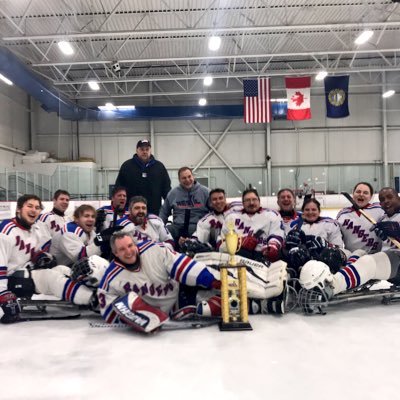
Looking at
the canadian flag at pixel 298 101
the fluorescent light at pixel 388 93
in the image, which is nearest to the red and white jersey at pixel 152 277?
the canadian flag at pixel 298 101

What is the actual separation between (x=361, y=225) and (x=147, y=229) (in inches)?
68.3

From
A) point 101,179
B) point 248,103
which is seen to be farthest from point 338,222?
point 101,179

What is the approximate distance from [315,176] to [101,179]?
7097 millimetres

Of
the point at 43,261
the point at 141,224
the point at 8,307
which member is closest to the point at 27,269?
the point at 43,261

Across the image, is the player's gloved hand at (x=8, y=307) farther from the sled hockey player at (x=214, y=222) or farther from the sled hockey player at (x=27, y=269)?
the sled hockey player at (x=214, y=222)

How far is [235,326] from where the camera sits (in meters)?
2.22

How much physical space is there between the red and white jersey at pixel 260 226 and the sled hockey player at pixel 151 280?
53cm

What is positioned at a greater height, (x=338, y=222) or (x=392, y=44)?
(x=392, y=44)

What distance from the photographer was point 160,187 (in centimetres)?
393

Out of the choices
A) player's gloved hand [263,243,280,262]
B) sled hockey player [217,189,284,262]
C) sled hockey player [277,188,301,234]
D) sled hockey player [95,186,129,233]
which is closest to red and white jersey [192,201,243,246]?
sled hockey player [217,189,284,262]

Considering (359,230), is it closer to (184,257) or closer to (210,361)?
(184,257)

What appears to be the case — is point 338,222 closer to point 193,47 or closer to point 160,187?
point 160,187

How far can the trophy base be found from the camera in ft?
7.24

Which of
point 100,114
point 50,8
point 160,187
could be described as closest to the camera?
point 160,187
